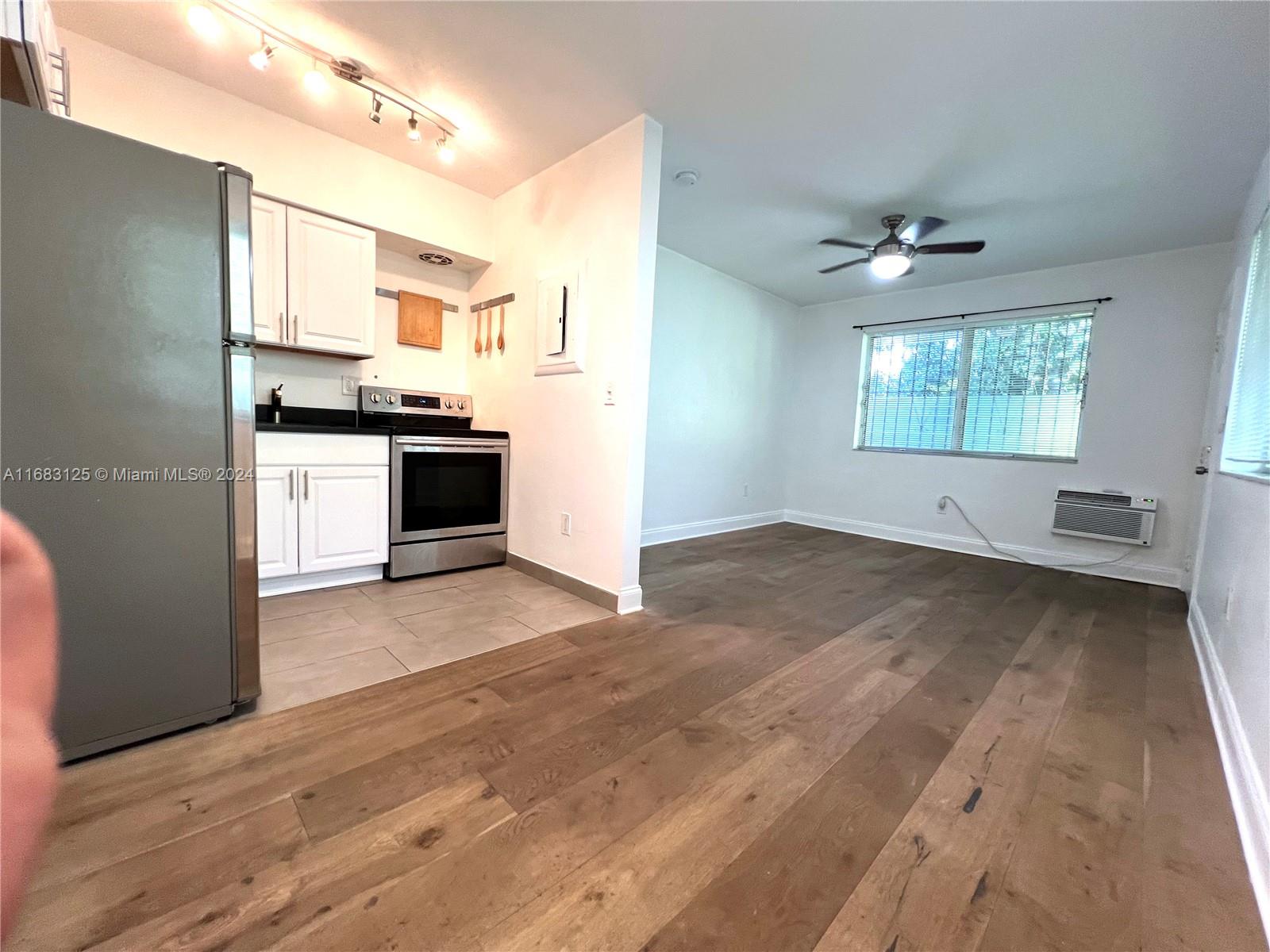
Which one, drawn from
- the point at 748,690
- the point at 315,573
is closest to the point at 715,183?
the point at 748,690

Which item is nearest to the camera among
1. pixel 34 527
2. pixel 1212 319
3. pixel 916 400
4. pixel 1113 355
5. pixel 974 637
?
pixel 34 527

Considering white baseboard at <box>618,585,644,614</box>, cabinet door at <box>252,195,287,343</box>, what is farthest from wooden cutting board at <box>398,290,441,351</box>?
white baseboard at <box>618,585,644,614</box>

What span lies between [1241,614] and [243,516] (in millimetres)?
3358

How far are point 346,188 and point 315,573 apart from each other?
7.19 feet

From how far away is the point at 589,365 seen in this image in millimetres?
2699

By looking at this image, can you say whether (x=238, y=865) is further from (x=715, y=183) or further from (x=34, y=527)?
(x=715, y=183)

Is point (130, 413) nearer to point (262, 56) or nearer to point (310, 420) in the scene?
point (262, 56)

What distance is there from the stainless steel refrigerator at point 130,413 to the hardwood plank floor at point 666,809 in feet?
0.78

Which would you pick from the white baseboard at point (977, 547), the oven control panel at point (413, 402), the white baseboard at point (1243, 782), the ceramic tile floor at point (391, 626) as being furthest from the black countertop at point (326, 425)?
A: the white baseboard at point (977, 547)

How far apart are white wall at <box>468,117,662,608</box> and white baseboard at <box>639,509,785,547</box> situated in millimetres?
1091

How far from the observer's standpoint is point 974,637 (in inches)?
96.8

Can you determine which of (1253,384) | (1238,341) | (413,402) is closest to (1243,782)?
(1253,384)

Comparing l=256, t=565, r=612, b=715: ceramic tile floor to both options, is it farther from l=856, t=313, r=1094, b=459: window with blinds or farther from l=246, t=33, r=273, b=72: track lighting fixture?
l=856, t=313, r=1094, b=459: window with blinds

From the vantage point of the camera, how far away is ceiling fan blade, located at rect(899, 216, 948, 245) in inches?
117
